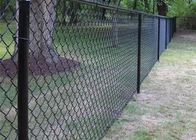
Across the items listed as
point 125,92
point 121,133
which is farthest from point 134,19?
point 121,133

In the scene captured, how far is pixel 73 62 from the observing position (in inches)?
115

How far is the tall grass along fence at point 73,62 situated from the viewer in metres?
1.59

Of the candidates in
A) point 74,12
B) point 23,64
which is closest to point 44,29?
point 74,12

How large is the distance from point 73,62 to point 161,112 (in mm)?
2148

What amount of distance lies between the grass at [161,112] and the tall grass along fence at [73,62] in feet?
0.65

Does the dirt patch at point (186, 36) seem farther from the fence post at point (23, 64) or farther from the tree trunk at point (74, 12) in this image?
the fence post at point (23, 64)

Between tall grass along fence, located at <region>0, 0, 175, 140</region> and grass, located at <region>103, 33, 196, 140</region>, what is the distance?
0.65 feet

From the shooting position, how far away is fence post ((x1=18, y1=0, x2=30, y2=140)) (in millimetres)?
1514

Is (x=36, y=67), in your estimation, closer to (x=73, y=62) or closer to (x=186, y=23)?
(x=73, y=62)

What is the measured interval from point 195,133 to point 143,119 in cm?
77

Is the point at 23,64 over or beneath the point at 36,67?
over

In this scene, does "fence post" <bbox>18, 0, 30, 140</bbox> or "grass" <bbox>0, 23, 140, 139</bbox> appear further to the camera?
"grass" <bbox>0, 23, 140, 139</bbox>

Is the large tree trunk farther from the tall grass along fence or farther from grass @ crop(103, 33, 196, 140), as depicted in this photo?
grass @ crop(103, 33, 196, 140)

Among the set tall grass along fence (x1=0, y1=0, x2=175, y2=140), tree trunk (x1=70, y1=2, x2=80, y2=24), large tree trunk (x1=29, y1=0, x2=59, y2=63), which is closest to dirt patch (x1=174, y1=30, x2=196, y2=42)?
tall grass along fence (x1=0, y1=0, x2=175, y2=140)
